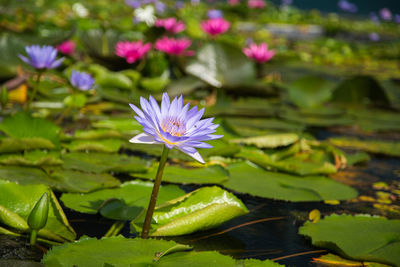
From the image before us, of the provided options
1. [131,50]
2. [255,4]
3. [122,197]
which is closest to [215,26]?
[131,50]

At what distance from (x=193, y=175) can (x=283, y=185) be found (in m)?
0.32

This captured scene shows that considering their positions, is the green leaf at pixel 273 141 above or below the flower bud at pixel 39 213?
below

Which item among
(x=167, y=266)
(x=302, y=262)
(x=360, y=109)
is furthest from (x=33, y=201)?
(x=360, y=109)

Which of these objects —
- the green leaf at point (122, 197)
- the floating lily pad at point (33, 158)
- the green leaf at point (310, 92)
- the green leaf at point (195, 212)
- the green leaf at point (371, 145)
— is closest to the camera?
the green leaf at point (195, 212)

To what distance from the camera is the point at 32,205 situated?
114 cm

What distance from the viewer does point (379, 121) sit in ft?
9.32

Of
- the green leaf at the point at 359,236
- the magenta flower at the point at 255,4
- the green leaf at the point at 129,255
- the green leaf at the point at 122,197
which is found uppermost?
the magenta flower at the point at 255,4

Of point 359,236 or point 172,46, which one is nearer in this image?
point 359,236

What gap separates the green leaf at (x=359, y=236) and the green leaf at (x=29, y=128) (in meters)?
0.92

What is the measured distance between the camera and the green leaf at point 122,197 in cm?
126

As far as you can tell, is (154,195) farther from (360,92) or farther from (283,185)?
(360,92)

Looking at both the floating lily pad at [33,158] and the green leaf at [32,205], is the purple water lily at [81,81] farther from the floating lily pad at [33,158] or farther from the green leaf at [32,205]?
the green leaf at [32,205]

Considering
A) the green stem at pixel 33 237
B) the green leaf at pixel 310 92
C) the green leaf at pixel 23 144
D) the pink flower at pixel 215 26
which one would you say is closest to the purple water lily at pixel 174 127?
the green stem at pixel 33 237

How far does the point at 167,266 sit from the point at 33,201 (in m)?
0.46
